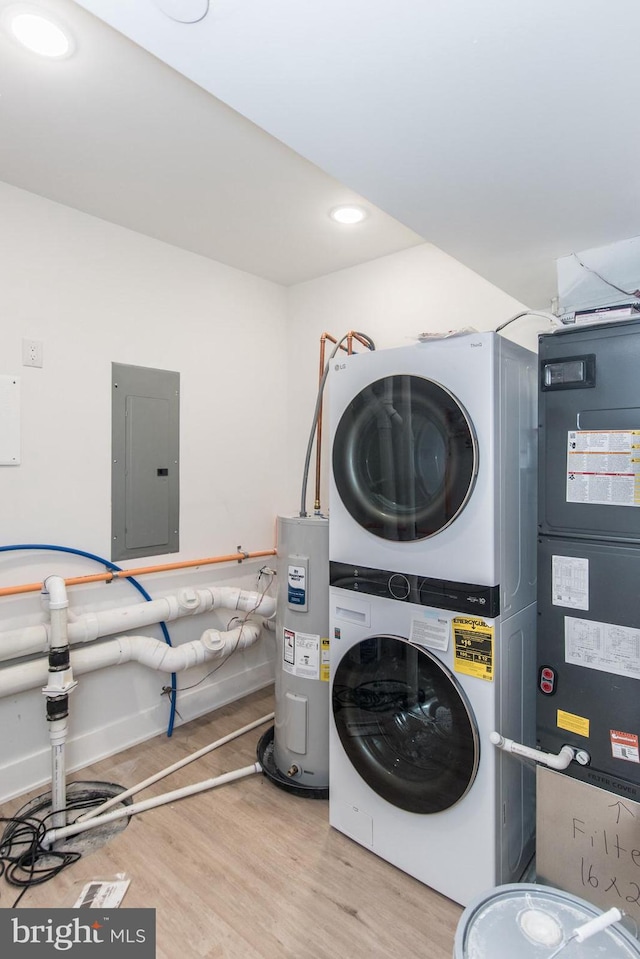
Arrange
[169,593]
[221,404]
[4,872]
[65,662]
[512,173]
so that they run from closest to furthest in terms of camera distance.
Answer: [512,173], [4,872], [65,662], [169,593], [221,404]

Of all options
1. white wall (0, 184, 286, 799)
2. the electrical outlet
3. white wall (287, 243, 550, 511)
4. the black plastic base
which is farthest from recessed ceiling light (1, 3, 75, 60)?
the black plastic base

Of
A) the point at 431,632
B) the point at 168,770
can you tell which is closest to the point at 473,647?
the point at 431,632

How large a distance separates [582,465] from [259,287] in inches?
93.6

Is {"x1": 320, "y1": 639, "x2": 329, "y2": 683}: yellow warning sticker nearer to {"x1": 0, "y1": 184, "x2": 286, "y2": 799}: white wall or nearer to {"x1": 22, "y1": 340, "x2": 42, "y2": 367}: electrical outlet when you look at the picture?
{"x1": 0, "y1": 184, "x2": 286, "y2": 799}: white wall

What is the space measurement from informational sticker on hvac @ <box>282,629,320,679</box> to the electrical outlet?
1.62 m

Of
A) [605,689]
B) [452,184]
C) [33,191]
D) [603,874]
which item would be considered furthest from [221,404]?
[603,874]

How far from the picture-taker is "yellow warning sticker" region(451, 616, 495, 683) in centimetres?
146

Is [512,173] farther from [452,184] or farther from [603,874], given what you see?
[603,874]

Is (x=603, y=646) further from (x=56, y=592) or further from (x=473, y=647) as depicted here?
(x=56, y=592)

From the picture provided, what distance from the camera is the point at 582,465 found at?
1421 millimetres

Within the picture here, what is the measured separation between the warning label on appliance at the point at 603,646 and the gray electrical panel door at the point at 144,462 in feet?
6.52

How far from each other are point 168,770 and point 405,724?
122 centimetres

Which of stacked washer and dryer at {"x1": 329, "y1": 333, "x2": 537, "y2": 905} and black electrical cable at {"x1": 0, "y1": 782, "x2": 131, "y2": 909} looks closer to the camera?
stacked washer and dryer at {"x1": 329, "y1": 333, "x2": 537, "y2": 905}
